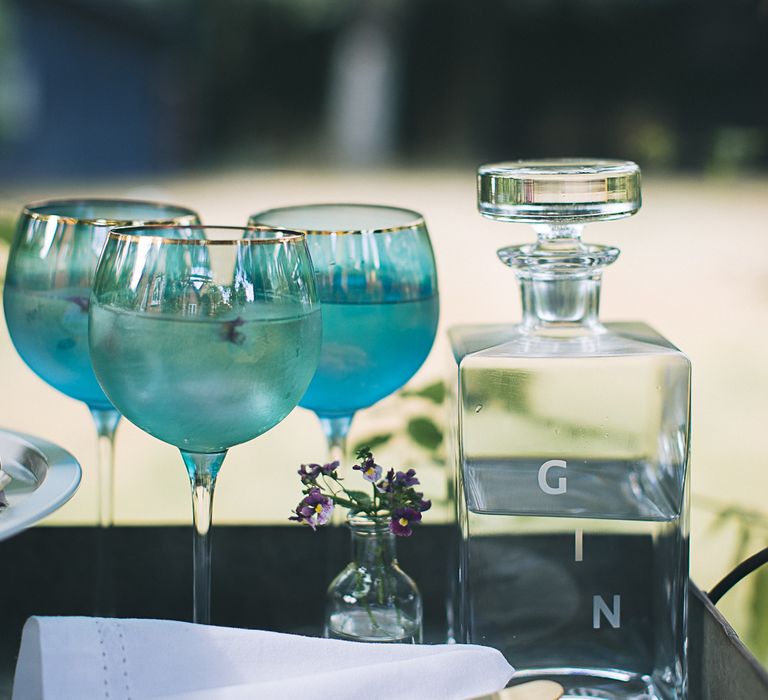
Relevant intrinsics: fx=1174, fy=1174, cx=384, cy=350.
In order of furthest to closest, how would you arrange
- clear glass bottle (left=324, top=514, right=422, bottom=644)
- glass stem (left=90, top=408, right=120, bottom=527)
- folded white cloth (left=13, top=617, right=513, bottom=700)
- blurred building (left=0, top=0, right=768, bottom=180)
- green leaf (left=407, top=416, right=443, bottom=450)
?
blurred building (left=0, top=0, right=768, bottom=180)
green leaf (left=407, top=416, right=443, bottom=450)
glass stem (left=90, top=408, right=120, bottom=527)
clear glass bottle (left=324, top=514, right=422, bottom=644)
folded white cloth (left=13, top=617, right=513, bottom=700)

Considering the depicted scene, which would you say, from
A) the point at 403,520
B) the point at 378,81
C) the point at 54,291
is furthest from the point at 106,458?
the point at 378,81

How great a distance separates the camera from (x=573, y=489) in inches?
23.1

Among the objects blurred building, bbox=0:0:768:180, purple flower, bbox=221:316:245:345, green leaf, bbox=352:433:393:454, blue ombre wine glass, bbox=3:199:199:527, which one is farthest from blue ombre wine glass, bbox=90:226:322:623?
blurred building, bbox=0:0:768:180

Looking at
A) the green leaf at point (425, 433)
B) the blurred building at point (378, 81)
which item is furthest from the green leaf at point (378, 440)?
the blurred building at point (378, 81)

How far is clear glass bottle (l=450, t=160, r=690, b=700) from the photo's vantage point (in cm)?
59

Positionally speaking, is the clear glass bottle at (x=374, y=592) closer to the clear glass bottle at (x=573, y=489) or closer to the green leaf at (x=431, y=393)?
the clear glass bottle at (x=573, y=489)

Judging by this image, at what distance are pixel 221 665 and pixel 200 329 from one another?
0.14 metres

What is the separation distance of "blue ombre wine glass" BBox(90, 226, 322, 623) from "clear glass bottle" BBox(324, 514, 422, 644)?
0.10 meters

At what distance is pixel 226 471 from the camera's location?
255 cm

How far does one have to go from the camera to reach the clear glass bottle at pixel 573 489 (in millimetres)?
587

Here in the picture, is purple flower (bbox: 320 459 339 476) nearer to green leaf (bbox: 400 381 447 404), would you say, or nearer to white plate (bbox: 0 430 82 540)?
white plate (bbox: 0 430 82 540)

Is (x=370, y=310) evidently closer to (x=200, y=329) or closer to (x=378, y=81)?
(x=200, y=329)

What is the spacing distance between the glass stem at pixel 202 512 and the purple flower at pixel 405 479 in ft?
0.28

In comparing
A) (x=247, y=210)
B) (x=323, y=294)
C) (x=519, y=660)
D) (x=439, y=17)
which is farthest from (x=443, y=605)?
(x=439, y=17)
